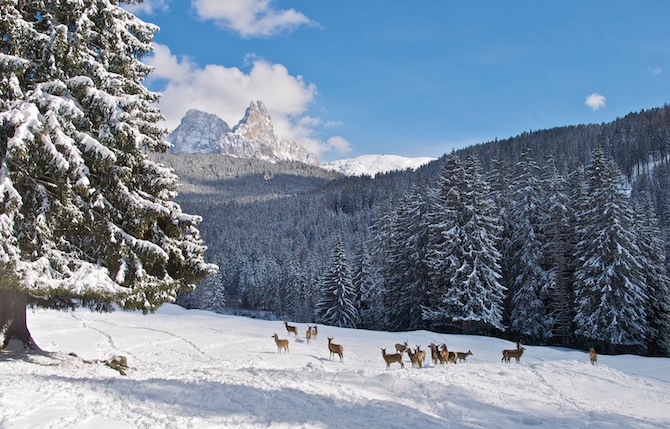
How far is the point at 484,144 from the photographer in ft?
595

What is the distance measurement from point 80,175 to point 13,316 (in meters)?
4.70

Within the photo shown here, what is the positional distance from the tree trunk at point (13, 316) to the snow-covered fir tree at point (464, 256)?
22.8m

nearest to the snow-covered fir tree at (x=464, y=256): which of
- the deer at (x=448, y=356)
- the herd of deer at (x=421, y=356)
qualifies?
the herd of deer at (x=421, y=356)

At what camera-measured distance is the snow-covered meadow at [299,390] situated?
729 cm

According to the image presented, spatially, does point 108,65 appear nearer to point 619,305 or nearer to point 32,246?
point 32,246

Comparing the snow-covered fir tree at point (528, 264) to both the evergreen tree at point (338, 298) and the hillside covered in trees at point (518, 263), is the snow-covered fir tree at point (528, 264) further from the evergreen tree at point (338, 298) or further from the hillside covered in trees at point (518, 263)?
the evergreen tree at point (338, 298)

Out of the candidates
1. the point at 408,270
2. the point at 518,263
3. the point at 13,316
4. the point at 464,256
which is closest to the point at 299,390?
the point at 13,316

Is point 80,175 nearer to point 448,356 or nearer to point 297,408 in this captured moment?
point 297,408

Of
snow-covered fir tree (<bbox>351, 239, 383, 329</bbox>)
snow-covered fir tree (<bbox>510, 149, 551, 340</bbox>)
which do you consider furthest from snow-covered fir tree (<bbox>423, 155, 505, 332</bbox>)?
snow-covered fir tree (<bbox>351, 239, 383, 329</bbox>)

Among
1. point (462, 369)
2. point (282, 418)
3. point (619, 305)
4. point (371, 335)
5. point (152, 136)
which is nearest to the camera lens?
point (282, 418)

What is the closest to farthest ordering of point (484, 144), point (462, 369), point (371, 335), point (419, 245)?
point (462, 369) < point (371, 335) < point (419, 245) < point (484, 144)

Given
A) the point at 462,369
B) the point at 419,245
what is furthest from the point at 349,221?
the point at 462,369

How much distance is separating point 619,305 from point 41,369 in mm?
29633

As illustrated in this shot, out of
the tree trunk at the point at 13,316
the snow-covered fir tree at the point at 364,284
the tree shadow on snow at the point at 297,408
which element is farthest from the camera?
the snow-covered fir tree at the point at 364,284
